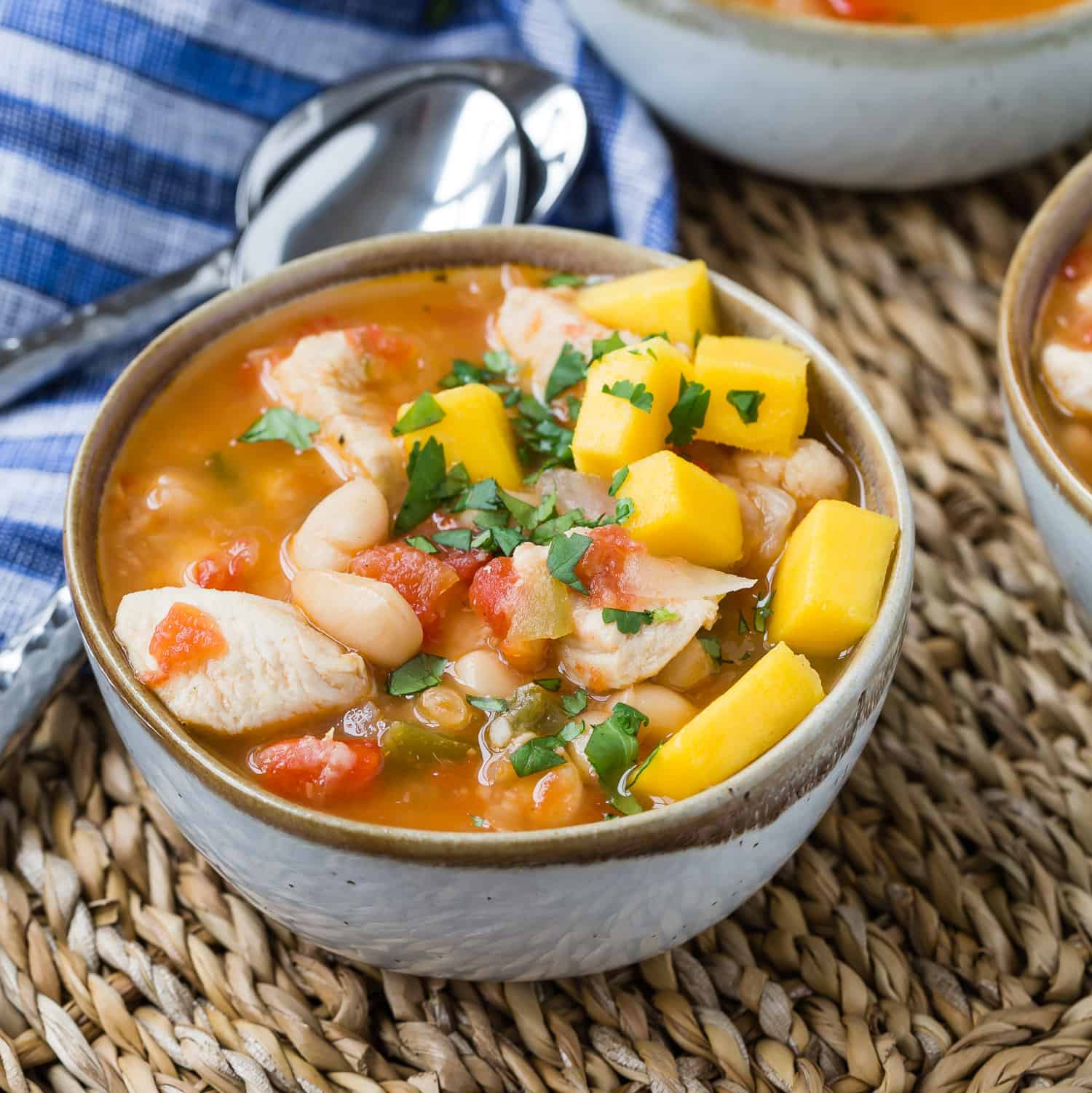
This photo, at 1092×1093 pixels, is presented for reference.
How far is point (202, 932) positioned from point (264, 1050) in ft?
0.82

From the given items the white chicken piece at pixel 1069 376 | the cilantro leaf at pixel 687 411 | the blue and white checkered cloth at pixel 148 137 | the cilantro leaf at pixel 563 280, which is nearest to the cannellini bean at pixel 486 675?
the cilantro leaf at pixel 687 411

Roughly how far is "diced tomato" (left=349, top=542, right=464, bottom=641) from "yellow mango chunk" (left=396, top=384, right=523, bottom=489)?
194mm

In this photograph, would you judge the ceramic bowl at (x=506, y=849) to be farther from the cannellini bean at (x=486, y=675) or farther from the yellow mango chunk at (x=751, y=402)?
the cannellini bean at (x=486, y=675)

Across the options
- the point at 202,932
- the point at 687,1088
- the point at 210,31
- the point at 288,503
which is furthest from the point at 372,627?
the point at 210,31

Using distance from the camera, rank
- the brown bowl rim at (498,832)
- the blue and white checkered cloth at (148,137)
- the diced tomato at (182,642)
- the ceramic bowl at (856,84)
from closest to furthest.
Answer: the brown bowl rim at (498,832) < the diced tomato at (182,642) < the ceramic bowl at (856,84) < the blue and white checkered cloth at (148,137)

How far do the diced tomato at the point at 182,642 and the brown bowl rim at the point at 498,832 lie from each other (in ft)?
0.13

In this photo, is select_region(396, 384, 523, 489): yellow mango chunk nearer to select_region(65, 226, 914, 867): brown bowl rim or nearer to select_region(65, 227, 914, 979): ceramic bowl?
select_region(65, 226, 914, 867): brown bowl rim

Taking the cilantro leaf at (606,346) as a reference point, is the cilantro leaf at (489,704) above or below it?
below

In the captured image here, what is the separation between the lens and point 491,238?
2.46m

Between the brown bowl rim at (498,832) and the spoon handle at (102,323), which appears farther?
the spoon handle at (102,323)

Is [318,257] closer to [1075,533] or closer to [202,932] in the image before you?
[202,932]

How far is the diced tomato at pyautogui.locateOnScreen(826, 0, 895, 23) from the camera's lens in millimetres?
3168

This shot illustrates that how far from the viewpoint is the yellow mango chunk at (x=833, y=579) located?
190 cm

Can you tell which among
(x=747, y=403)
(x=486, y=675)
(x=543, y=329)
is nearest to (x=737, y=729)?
(x=486, y=675)
